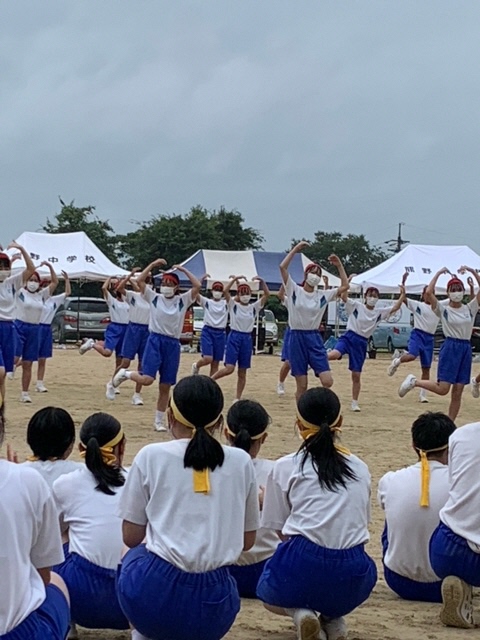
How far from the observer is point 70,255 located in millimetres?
21422

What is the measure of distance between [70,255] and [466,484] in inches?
708

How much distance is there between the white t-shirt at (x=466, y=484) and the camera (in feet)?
14.1

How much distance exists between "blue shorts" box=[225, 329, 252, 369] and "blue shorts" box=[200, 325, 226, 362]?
65 cm

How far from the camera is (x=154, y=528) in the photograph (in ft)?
11.0

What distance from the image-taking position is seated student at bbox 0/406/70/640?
2721 millimetres

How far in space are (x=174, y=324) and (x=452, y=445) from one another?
260 inches

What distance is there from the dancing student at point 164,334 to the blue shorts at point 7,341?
5.54 ft

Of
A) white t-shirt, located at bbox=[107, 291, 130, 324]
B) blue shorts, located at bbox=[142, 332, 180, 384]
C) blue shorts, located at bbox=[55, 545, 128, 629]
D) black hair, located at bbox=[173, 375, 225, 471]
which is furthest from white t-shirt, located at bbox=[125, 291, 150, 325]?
black hair, located at bbox=[173, 375, 225, 471]

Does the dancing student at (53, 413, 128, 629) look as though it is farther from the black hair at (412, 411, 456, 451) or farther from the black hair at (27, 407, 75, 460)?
the black hair at (412, 411, 456, 451)

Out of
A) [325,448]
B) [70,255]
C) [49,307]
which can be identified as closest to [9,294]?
[49,307]

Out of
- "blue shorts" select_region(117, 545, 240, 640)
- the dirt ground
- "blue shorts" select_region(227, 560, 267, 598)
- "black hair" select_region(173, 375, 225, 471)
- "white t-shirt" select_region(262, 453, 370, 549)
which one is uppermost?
"black hair" select_region(173, 375, 225, 471)

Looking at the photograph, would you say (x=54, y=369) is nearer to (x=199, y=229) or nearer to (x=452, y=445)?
(x=452, y=445)

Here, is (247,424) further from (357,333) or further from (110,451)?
(357,333)

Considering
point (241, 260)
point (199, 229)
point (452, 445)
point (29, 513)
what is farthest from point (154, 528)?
point (199, 229)
